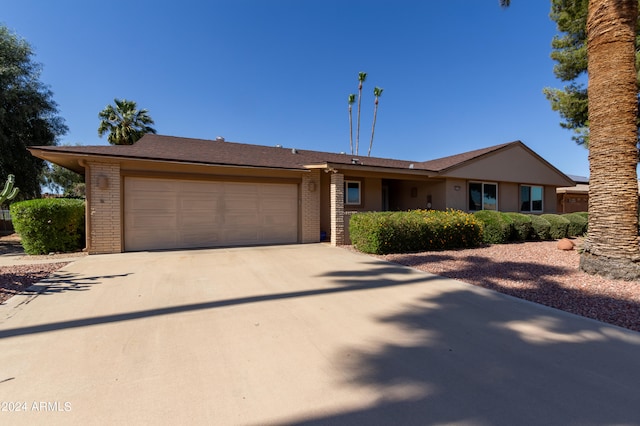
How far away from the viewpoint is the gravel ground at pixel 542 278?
4.38m

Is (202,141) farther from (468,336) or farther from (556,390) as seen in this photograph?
(556,390)

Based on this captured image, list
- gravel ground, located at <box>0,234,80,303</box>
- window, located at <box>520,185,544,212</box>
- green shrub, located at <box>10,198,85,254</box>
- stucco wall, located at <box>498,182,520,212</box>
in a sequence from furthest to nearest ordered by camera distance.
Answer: window, located at <box>520,185,544,212</box> → stucco wall, located at <box>498,182,520,212</box> → green shrub, located at <box>10,198,85,254</box> → gravel ground, located at <box>0,234,80,303</box>

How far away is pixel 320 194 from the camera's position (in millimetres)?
12445

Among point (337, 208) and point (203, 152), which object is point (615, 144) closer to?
point (337, 208)

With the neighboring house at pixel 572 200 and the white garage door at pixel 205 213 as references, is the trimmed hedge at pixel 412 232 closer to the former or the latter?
the white garage door at pixel 205 213

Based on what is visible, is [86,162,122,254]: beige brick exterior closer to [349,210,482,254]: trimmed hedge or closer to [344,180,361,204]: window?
[349,210,482,254]: trimmed hedge

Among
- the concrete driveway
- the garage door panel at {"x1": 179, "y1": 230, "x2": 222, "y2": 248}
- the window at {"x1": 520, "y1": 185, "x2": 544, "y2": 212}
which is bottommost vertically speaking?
the concrete driveway

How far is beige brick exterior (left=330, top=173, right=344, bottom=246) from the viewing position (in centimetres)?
1062

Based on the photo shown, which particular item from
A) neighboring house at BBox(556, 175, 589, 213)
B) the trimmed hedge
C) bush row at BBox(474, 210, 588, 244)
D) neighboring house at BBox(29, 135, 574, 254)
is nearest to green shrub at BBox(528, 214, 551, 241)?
bush row at BBox(474, 210, 588, 244)

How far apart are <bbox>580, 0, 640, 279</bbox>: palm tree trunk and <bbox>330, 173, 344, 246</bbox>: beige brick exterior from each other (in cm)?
682

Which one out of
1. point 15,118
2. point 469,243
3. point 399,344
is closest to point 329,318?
point 399,344

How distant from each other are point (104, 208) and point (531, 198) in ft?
64.4

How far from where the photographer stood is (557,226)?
490 inches

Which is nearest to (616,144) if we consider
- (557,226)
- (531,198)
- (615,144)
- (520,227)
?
(615,144)
